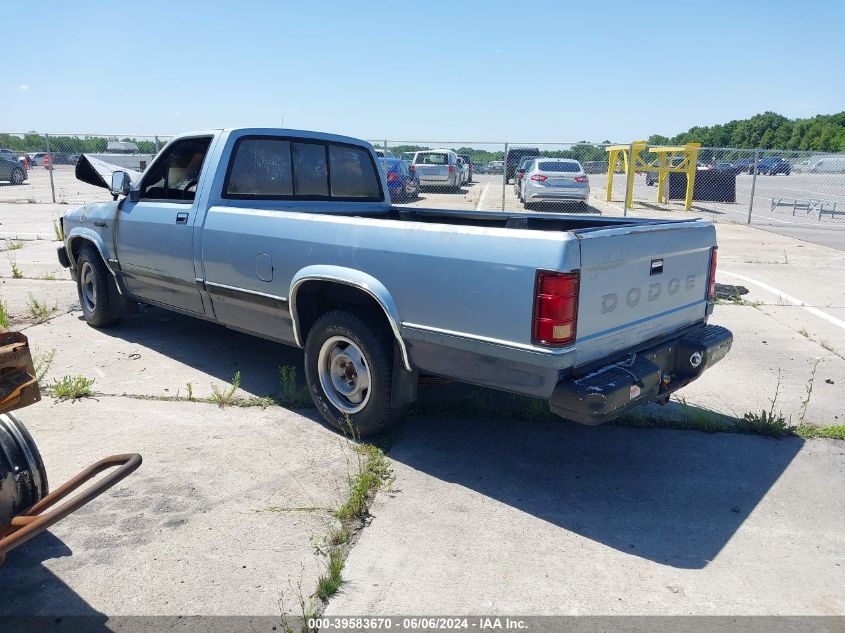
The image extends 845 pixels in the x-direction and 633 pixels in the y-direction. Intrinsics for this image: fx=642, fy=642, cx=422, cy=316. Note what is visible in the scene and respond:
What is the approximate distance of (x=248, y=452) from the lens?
3.99m

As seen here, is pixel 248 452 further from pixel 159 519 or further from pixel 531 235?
pixel 531 235

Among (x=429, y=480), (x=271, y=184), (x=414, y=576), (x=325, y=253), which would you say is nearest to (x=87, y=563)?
(x=414, y=576)

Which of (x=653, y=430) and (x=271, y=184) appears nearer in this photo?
(x=653, y=430)

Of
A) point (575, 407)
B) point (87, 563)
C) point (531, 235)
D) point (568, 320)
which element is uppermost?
point (531, 235)

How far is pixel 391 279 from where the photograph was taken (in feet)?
12.0

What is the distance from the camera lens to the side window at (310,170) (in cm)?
529

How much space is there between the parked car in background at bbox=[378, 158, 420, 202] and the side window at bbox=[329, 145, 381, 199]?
12.7 metres

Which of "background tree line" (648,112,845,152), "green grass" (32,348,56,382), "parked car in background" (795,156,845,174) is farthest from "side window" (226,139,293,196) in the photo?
"background tree line" (648,112,845,152)

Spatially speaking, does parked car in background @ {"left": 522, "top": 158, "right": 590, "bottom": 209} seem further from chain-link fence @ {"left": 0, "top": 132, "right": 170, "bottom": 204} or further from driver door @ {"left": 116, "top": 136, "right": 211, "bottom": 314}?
driver door @ {"left": 116, "top": 136, "right": 211, "bottom": 314}

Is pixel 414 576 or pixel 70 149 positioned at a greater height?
pixel 70 149

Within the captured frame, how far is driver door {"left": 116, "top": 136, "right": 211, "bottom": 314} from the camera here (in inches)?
200

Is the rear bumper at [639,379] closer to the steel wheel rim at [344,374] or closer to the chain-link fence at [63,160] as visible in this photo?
the steel wheel rim at [344,374]

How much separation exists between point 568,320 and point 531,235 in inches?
17.6

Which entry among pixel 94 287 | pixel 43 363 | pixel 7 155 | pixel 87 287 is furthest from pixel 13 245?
pixel 7 155
